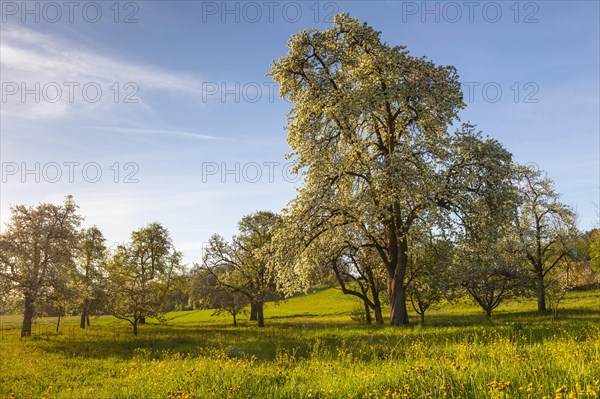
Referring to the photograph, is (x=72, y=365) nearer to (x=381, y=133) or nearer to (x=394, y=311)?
(x=394, y=311)

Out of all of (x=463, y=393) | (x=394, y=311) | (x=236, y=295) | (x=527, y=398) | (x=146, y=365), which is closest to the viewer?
(x=527, y=398)

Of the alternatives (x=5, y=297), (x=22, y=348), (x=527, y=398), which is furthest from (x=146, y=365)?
(x=5, y=297)

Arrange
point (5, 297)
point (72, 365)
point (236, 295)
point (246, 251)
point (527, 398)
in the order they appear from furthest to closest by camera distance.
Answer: point (236, 295), point (246, 251), point (5, 297), point (72, 365), point (527, 398)

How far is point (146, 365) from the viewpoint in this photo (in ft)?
50.7

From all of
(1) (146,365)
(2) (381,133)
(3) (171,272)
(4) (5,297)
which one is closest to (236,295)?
(3) (171,272)

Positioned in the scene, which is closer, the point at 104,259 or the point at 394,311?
the point at 394,311

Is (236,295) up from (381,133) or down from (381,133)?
down

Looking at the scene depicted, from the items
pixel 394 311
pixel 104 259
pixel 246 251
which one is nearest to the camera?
pixel 394 311

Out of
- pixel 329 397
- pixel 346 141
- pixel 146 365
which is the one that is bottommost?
pixel 146 365

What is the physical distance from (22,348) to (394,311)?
25.1 meters

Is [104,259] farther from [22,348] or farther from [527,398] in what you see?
[527,398]

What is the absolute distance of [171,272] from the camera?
54.7 metres

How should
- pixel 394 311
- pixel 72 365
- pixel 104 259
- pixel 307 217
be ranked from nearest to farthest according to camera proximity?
pixel 72 365
pixel 307 217
pixel 394 311
pixel 104 259

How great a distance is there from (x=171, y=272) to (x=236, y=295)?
1183 centimetres
